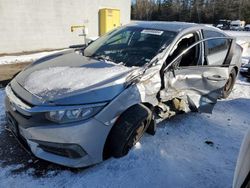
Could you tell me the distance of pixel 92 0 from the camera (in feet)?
44.3

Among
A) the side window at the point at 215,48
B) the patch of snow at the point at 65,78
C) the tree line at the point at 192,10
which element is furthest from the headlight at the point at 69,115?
the tree line at the point at 192,10

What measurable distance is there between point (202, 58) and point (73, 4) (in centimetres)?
1033

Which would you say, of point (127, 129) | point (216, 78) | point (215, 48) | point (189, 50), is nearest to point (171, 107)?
point (189, 50)

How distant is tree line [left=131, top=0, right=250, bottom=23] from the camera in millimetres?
51509

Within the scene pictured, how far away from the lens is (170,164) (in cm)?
310

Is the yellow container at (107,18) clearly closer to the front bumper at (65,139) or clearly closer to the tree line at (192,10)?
the front bumper at (65,139)

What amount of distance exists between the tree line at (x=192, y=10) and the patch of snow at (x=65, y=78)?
181 ft

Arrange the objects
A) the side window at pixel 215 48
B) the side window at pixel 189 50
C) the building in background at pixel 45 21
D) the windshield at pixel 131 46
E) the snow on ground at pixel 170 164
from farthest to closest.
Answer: the building in background at pixel 45 21, the side window at pixel 215 48, the side window at pixel 189 50, the windshield at pixel 131 46, the snow on ground at pixel 170 164

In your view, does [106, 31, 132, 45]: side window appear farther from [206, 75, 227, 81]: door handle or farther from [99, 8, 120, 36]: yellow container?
[99, 8, 120, 36]: yellow container

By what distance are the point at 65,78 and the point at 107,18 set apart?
11497mm

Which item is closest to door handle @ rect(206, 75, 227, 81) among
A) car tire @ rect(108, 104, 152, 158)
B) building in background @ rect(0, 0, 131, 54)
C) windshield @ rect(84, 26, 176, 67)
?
windshield @ rect(84, 26, 176, 67)

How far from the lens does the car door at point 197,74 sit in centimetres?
356

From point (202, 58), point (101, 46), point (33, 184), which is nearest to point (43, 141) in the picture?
point (33, 184)

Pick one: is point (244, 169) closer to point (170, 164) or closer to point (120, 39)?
point (170, 164)
